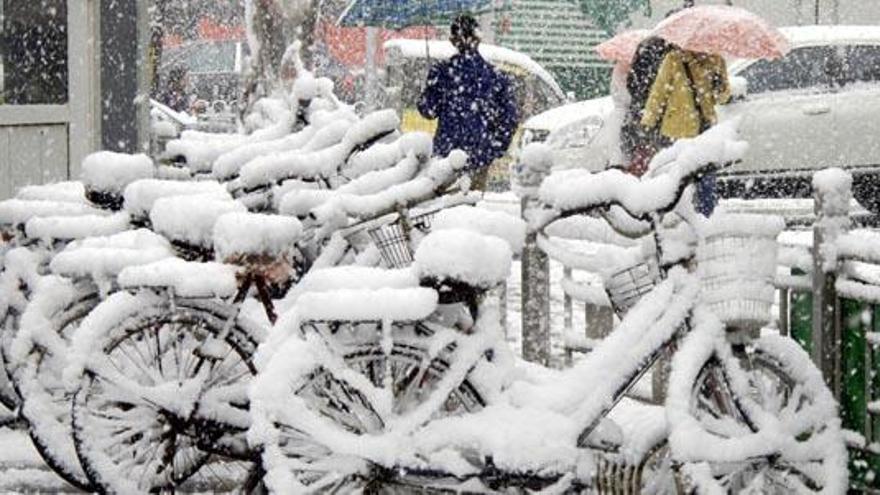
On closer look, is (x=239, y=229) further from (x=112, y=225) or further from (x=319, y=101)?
(x=319, y=101)

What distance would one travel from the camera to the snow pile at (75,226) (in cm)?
641

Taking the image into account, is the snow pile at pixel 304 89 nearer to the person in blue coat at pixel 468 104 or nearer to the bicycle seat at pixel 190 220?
the bicycle seat at pixel 190 220

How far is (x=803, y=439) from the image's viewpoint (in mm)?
5727

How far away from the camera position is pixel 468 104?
11.3 m

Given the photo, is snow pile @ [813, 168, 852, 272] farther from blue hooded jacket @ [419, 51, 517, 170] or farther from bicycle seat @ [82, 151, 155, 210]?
blue hooded jacket @ [419, 51, 517, 170]

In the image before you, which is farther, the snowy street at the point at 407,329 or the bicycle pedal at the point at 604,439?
the bicycle pedal at the point at 604,439

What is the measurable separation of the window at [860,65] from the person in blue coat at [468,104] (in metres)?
5.44

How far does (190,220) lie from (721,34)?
5593mm

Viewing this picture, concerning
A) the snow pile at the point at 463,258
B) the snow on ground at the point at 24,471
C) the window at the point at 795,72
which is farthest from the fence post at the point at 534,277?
the window at the point at 795,72

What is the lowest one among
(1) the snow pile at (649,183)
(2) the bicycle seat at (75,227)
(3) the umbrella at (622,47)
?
(2) the bicycle seat at (75,227)

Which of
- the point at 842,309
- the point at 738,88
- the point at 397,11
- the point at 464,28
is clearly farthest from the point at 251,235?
the point at 738,88

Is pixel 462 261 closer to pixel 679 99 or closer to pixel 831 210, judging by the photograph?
pixel 831 210

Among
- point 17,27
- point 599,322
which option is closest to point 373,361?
point 599,322

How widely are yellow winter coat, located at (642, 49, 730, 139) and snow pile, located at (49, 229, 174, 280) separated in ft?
16.1
